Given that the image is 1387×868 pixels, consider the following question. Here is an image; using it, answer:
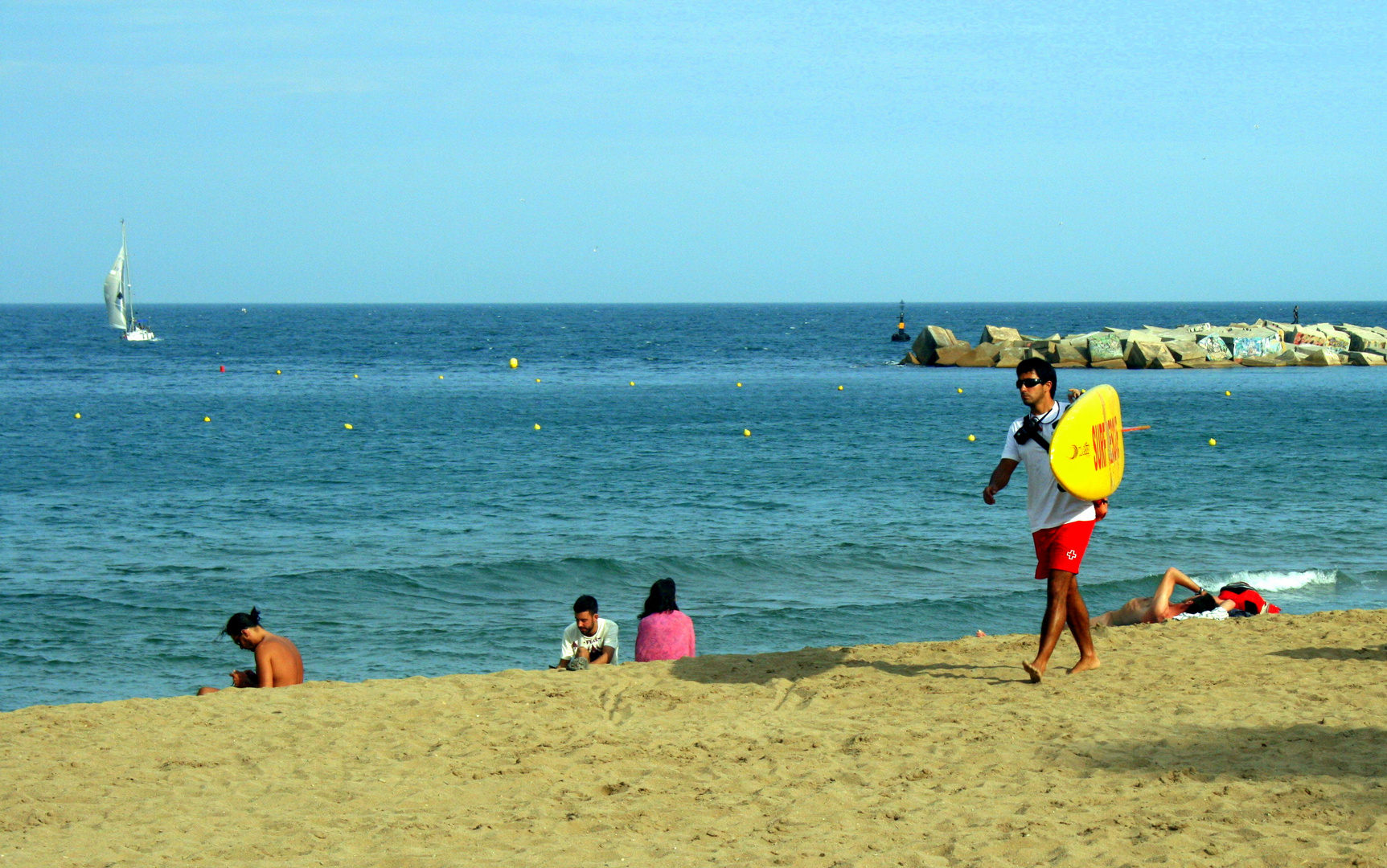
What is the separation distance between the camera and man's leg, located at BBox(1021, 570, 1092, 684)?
263 inches

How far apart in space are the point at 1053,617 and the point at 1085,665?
28.2 inches

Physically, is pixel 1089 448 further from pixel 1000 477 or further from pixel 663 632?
pixel 663 632

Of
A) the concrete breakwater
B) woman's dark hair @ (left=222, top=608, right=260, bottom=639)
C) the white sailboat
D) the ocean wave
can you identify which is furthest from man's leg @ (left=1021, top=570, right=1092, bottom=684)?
the white sailboat

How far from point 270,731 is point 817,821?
3.46m

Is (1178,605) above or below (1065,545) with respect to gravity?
below

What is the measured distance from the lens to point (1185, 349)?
59.6 metres

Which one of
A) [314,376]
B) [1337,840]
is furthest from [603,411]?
[1337,840]

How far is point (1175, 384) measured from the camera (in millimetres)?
50375

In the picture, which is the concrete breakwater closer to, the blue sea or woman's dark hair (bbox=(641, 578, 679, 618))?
the blue sea

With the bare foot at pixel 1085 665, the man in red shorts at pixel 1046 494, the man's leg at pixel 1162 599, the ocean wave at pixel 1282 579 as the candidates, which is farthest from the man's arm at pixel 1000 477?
the ocean wave at pixel 1282 579

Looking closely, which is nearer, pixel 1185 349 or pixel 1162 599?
pixel 1162 599

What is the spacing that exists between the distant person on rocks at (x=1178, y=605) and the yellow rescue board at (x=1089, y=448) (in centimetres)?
358

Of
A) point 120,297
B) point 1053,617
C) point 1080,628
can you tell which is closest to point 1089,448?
point 1053,617

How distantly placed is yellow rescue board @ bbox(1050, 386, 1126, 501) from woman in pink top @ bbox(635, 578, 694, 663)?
3304 mm
